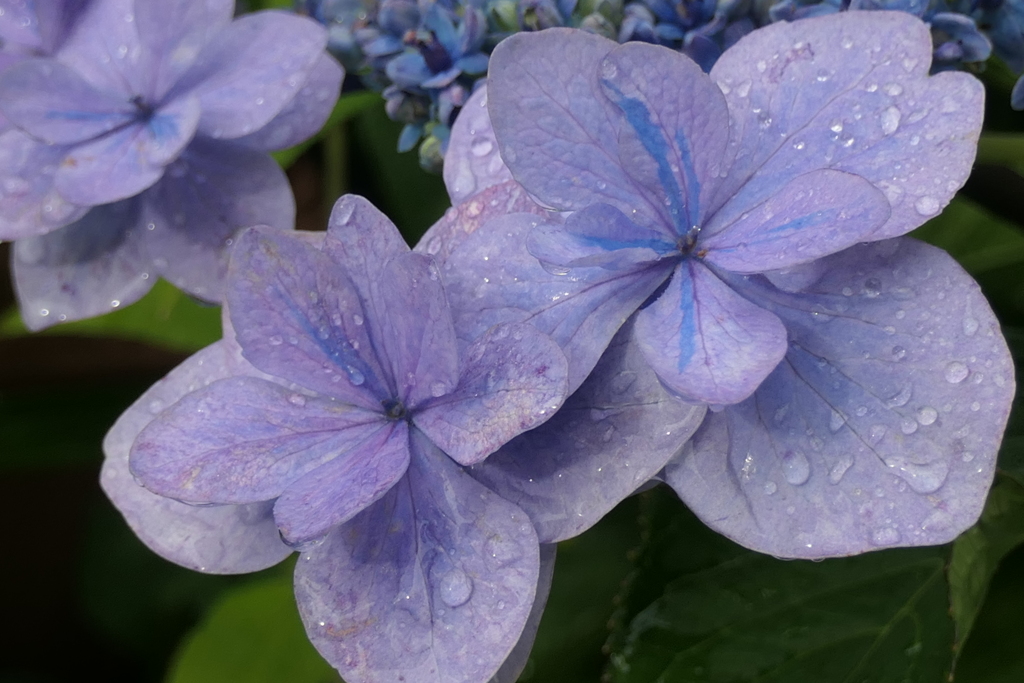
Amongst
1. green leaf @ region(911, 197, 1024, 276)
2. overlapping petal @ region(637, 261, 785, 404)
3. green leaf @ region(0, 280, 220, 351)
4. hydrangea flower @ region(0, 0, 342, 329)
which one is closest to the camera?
overlapping petal @ region(637, 261, 785, 404)

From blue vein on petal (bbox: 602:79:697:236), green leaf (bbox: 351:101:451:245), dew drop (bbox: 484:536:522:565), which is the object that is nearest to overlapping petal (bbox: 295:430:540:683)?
dew drop (bbox: 484:536:522:565)

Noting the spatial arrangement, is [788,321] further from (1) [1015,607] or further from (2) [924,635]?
(1) [1015,607]

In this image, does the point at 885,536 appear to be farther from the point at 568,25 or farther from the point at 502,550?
the point at 568,25

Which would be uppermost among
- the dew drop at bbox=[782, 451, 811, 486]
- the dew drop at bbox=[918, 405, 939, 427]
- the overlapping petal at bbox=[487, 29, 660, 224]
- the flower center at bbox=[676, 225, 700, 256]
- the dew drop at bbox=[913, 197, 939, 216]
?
the overlapping petal at bbox=[487, 29, 660, 224]

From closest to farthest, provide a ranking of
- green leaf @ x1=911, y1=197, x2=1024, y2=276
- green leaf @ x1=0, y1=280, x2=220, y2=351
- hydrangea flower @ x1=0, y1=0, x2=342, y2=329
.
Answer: hydrangea flower @ x1=0, y1=0, x2=342, y2=329, green leaf @ x1=911, y1=197, x2=1024, y2=276, green leaf @ x1=0, y1=280, x2=220, y2=351

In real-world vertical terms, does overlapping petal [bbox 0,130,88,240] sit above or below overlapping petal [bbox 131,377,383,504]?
above

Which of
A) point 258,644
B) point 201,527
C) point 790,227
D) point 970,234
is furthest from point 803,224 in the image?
point 258,644

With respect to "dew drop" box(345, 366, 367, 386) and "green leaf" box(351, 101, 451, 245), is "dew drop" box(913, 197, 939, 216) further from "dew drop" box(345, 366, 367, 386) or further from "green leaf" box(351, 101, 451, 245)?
"green leaf" box(351, 101, 451, 245)
